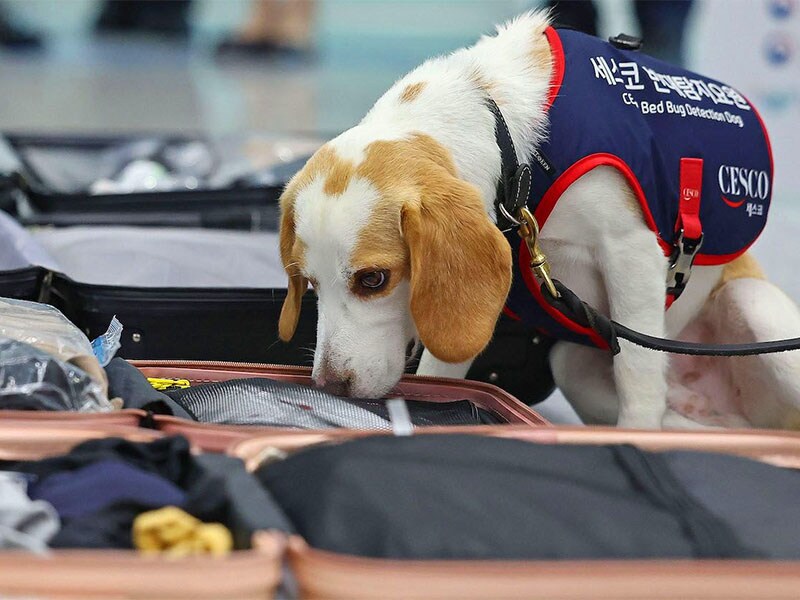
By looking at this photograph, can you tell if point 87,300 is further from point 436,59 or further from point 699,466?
point 699,466

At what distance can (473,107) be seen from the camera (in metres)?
1.50

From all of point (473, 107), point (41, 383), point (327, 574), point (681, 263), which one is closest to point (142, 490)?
point (327, 574)

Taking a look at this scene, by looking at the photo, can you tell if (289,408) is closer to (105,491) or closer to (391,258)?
(391,258)

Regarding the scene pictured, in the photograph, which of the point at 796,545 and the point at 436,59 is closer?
the point at 796,545

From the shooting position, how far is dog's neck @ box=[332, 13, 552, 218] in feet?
4.82

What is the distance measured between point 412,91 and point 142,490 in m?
0.82

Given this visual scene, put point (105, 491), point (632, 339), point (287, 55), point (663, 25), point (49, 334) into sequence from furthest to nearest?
point (287, 55) → point (663, 25) → point (632, 339) → point (49, 334) → point (105, 491)

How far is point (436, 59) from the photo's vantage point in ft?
5.35

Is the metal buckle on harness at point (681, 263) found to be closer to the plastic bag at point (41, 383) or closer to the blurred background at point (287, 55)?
the plastic bag at point (41, 383)

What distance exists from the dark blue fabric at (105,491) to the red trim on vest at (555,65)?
0.85 metres

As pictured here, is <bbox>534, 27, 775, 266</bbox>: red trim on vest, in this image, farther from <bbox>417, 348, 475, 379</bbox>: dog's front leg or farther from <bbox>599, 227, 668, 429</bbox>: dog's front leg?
<bbox>417, 348, 475, 379</bbox>: dog's front leg

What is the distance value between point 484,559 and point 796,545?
307 mm

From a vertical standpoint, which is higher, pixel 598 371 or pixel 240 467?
pixel 240 467

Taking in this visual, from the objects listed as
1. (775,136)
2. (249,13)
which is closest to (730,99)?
(775,136)
